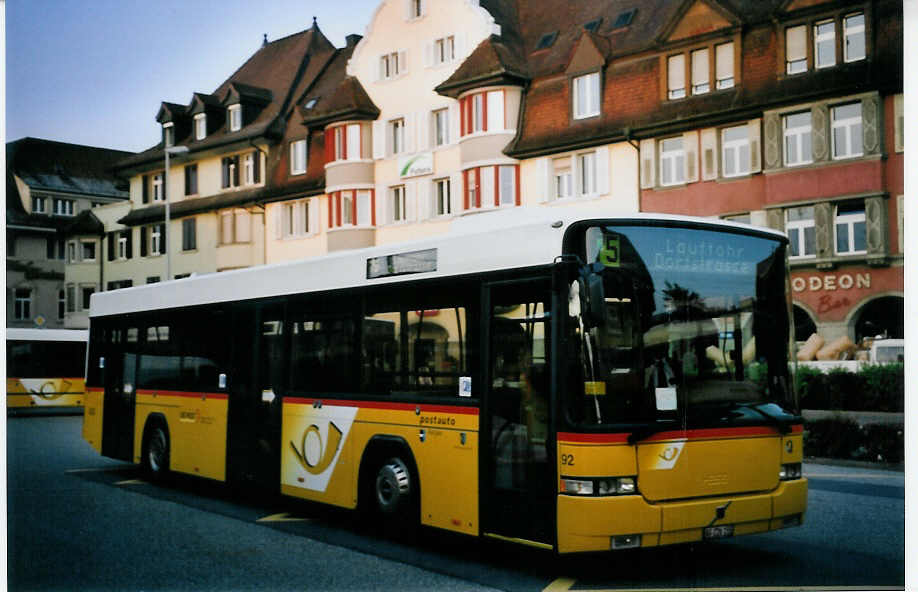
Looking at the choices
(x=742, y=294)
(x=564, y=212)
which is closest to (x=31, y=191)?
(x=564, y=212)

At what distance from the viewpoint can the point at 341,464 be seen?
10.0m

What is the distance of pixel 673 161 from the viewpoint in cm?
1340

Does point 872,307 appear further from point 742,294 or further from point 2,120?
point 2,120

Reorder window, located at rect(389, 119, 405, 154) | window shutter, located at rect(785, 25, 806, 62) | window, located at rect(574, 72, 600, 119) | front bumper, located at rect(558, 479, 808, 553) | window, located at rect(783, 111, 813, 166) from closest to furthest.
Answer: front bumper, located at rect(558, 479, 808, 553)
window shutter, located at rect(785, 25, 806, 62)
window, located at rect(783, 111, 813, 166)
window, located at rect(574, 72, 600, 119)
window, located at rect(389, 119, 405, 154)

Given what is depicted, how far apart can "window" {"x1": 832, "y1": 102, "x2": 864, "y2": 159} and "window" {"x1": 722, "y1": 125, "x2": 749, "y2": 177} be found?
106 centimetres

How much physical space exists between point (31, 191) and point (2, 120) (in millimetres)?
1110

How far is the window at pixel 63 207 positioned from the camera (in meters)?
12.8

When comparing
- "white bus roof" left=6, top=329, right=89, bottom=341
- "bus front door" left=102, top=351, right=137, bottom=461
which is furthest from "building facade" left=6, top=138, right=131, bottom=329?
"bus front door" left=102, top=351, right=137, bottom=461

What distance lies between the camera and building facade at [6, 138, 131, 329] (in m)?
11.2

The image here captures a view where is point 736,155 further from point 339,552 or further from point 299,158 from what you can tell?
point 339,552

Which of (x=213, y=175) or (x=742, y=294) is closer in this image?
(x=742, y=294)

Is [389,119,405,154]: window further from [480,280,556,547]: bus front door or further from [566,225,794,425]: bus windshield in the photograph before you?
[566,225,794,425]: bus windshield

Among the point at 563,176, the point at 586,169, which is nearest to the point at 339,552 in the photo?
the point at 563,176

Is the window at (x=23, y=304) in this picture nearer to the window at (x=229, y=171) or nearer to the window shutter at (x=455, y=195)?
the window at (x=229, y=171)
